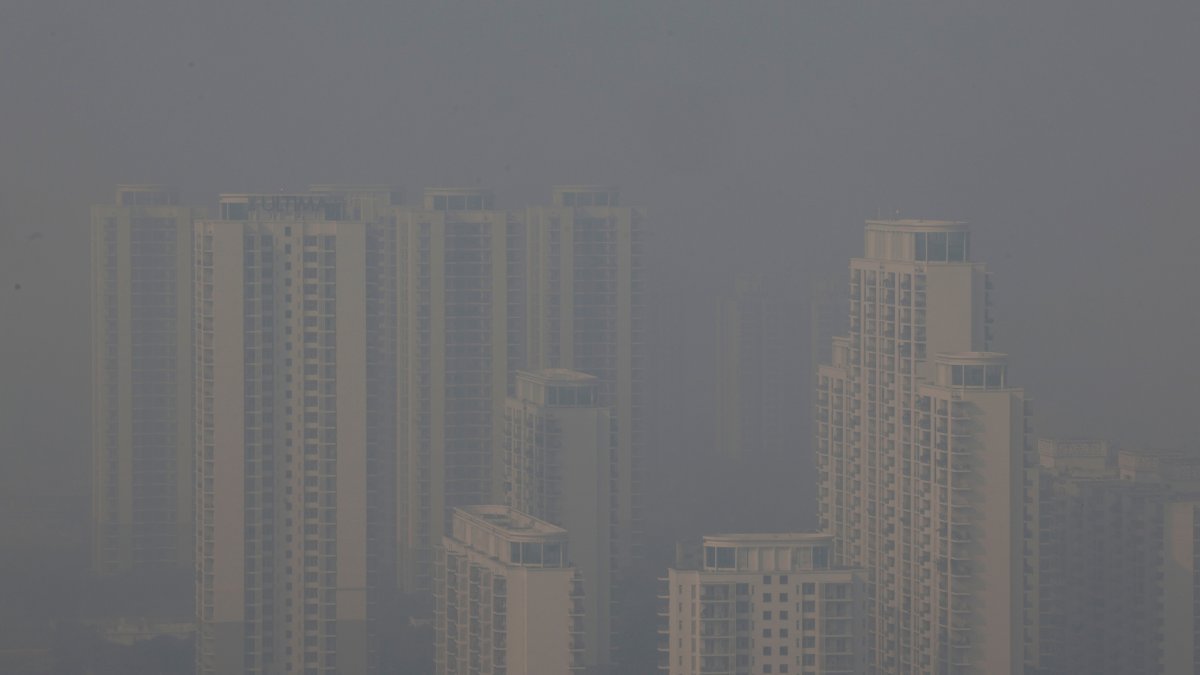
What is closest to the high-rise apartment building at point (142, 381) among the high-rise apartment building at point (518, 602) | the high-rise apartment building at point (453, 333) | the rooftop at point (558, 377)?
the high-rise apartment building at point (453, 333)

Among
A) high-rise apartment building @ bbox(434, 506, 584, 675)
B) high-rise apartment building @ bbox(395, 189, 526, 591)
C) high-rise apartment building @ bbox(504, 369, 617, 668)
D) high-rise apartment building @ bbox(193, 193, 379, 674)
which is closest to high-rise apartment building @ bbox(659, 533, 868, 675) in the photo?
high-rise apartment building @ bbox(434, 506, 584, 675)

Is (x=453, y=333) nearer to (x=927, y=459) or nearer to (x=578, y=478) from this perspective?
(x=578, y=478)

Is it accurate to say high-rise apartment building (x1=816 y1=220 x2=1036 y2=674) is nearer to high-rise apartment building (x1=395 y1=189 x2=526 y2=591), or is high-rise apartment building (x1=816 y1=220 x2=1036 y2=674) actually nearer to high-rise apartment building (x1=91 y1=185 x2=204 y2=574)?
high-rise apartment building (x1=395 y1=189 x2=526 y2=591)

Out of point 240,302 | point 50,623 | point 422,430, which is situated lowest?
point 50,623

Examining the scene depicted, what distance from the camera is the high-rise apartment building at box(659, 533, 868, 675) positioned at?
11.2 m

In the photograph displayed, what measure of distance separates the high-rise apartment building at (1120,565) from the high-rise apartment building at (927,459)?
0.79 metres

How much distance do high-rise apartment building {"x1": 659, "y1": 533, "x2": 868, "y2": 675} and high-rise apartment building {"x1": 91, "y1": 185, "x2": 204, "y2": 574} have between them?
8627 mm

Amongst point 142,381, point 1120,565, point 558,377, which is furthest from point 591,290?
point 1120,565

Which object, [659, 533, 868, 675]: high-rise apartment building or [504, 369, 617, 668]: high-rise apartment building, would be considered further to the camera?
[504, 369, 617, 668]: high-rise apartment building

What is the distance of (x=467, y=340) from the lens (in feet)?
62.2

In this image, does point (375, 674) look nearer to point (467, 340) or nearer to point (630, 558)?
point (630, 558)

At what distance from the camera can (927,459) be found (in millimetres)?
12445

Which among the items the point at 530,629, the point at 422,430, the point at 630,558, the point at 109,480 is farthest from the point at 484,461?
the point at 530,629

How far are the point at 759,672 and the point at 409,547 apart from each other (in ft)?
23.3
